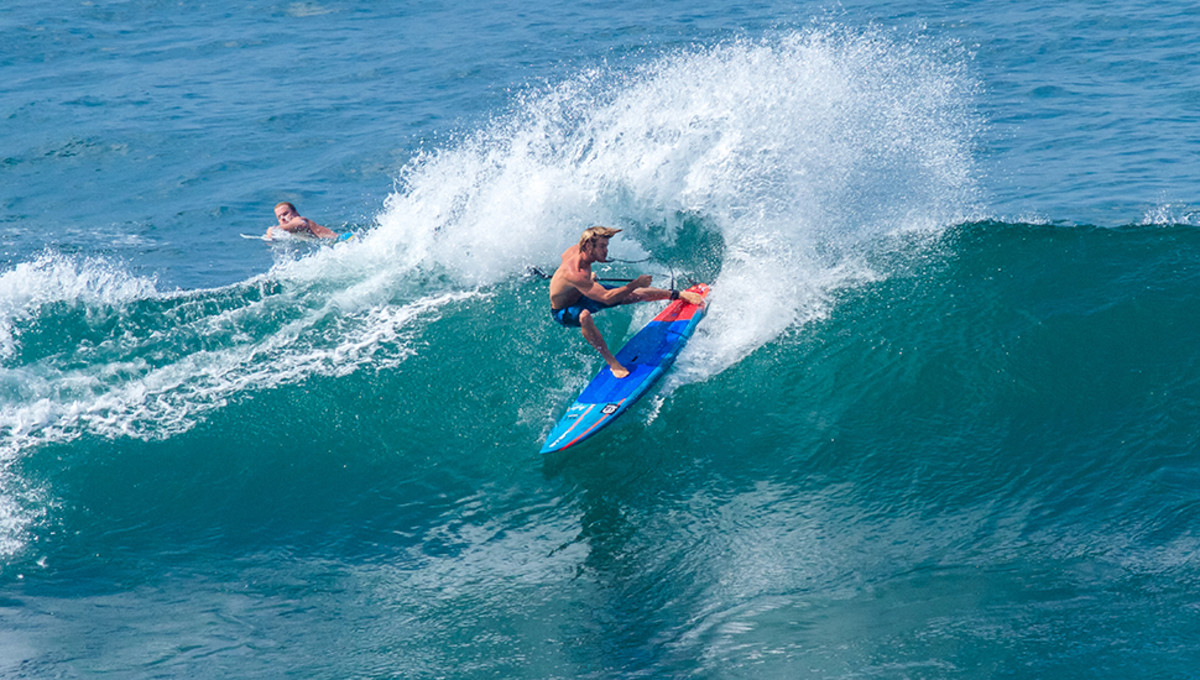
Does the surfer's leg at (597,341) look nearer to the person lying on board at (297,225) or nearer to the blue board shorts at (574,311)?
the blue board shorts at (574,311)

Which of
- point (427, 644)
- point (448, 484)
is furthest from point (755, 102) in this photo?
point (427, 644)

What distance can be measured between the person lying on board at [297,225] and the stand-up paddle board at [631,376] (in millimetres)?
6000

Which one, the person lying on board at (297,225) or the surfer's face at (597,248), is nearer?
the surfer's face at (597,248)

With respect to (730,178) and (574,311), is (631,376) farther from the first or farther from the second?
(730,178)

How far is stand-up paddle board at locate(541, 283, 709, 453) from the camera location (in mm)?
9266

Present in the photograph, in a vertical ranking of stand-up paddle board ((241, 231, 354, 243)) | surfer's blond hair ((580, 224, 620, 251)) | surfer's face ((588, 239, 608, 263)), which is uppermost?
surfer's blond hair ((580, 224, 620, 251))

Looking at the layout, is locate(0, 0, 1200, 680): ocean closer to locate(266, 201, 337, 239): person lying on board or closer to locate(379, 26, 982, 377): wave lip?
locate(379, 26, 982, 377): wave lip

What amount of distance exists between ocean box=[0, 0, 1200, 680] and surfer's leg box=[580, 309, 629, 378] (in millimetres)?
434

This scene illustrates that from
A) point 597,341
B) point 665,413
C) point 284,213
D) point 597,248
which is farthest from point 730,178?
point 284,213

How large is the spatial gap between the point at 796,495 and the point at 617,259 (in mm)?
4382

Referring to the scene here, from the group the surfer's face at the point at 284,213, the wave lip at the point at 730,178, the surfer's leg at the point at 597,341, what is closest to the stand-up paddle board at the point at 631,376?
the surfer's leg at the point at 597,341

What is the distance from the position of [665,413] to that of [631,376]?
0.49 meters

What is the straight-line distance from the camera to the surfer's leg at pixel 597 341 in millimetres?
9547

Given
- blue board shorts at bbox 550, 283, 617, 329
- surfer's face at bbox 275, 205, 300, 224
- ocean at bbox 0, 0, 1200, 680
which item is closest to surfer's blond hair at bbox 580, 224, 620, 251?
blue board shorts at bbox 550, 283, 617, 329
